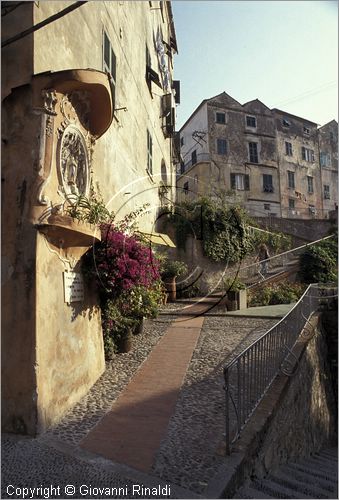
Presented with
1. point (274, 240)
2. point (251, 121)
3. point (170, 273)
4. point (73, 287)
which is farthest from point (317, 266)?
point (251, 121)

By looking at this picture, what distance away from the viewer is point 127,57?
10258mm

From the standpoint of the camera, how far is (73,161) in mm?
5242

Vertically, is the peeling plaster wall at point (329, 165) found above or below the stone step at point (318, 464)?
above

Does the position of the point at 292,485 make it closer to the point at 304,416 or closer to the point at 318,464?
the point at 318,464

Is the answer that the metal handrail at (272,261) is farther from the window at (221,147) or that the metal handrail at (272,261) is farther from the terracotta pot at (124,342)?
the window at (221,147)

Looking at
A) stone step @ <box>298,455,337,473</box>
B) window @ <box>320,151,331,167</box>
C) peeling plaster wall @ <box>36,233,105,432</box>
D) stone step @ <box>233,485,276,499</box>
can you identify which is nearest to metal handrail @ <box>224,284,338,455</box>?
stone step @ <box>233,485,276,499</box>

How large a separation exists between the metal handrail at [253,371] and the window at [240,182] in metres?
26.4

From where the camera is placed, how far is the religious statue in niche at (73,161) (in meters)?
4.92

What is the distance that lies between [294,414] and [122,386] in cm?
310

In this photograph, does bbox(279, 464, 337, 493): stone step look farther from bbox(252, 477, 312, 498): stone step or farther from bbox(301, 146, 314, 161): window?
bbox(301, 146, 314, 161): window

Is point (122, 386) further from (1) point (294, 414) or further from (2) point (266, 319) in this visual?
(2) point (266, 319)

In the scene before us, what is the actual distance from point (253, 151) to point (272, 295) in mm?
22395

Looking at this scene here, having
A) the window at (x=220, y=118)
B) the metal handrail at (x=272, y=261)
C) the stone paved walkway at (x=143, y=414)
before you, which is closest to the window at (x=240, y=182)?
the window at (x=220, y=118)

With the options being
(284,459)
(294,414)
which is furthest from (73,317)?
(294,414)
